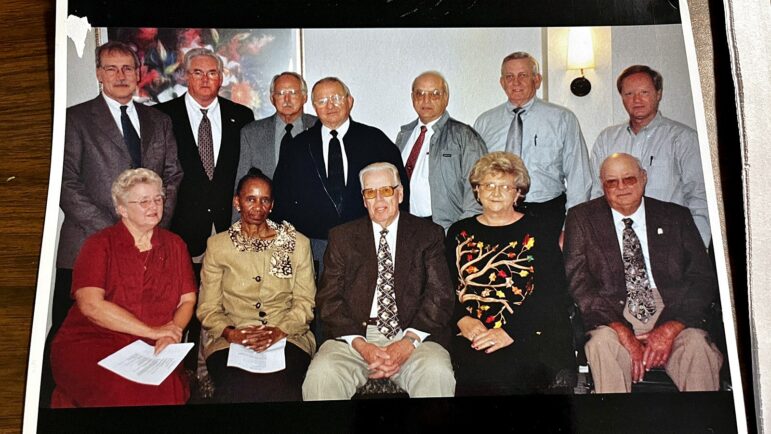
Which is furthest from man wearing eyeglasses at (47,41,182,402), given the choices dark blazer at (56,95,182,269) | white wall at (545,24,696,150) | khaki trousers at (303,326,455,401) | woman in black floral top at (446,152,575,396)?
white wall at (545,24,696,150)

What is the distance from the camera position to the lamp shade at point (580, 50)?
2.74 ft

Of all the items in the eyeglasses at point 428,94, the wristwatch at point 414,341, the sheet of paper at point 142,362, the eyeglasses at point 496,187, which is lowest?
the sheet of paper at point 142,362

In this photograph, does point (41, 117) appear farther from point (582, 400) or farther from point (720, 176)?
point (720, 176)

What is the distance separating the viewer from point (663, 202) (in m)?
0.83

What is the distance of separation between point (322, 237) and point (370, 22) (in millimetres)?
272

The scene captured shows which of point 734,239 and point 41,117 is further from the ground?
point 41,117

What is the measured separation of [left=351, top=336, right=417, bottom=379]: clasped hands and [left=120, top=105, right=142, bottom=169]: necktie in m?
0.33

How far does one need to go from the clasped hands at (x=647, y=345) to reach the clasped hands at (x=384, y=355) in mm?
247

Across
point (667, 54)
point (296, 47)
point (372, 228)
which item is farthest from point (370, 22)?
point (667, 54)

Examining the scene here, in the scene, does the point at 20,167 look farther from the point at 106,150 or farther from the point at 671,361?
the point at 671,361

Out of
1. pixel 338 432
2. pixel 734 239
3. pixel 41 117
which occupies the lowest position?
pixel 338 432

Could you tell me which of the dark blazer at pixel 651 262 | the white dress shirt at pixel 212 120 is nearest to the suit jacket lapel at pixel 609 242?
the dark blazer at pixel 651 262

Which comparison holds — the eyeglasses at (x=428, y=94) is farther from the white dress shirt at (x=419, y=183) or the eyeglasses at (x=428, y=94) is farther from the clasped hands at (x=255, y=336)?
the clasped hands at (x=255, y=336)

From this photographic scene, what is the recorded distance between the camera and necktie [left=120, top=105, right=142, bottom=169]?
32.1 inches
